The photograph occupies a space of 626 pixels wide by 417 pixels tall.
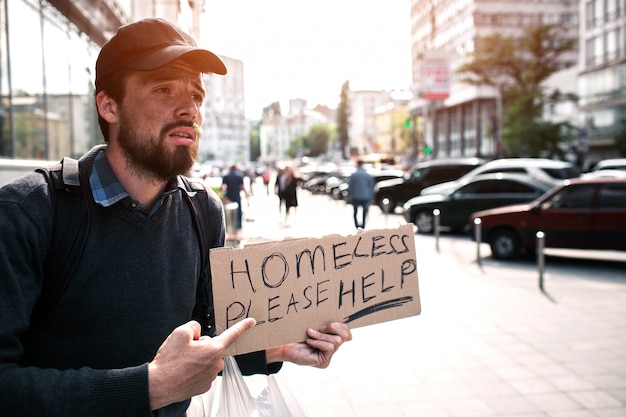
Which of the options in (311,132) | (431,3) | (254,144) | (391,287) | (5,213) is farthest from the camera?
(254,144)

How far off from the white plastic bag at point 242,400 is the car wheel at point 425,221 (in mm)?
16526

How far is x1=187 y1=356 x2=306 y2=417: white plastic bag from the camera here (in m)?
2.22

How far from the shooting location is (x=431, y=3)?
90500mm

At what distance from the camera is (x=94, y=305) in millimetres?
1736

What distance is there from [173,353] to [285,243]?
545 millimetres

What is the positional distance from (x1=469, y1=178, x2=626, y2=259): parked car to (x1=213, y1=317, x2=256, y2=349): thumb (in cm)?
1174

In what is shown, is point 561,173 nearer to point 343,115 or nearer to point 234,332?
point 234,332

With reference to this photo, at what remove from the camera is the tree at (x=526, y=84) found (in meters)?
47.1

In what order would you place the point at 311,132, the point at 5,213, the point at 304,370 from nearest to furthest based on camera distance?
the point at 5,213
the point at 304,370
the point at 311,132

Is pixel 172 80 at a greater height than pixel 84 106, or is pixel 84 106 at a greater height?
pixel 84 106

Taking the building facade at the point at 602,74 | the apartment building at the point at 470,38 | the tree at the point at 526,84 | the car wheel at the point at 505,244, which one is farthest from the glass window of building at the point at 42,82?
the apartment building at the point at 470,38

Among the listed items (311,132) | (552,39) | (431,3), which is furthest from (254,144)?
(552,39)

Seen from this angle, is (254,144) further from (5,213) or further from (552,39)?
(5,213)

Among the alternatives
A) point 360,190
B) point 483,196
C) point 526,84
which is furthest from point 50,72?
point 526,84
